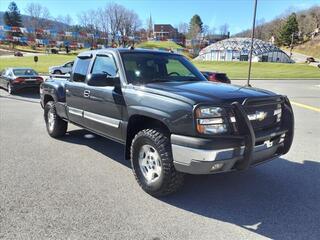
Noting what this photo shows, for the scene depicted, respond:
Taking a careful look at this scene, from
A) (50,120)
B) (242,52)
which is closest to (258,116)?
(50,120)

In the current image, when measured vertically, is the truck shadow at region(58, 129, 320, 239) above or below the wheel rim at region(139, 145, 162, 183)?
below

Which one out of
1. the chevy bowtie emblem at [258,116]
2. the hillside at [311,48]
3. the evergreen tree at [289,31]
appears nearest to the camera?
the chevy bowtie emblem at [258,116]

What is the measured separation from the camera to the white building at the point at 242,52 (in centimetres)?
9633

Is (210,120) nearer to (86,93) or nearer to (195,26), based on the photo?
(86,93)

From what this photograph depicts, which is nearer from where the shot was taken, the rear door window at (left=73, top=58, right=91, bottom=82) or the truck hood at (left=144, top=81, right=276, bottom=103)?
the truck hood at (left=144, top=81, right=276, bottom=103)

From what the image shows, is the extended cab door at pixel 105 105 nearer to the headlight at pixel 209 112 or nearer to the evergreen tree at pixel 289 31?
the headlight at pixel 209 112

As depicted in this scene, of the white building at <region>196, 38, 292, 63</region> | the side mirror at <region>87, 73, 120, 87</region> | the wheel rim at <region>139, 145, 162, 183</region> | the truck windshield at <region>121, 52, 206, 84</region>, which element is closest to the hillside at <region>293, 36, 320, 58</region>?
the white building at <region>196, 38, 292, 63</region>

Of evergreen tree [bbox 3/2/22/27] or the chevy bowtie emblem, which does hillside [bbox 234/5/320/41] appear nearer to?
evergreen tree [bbox 3/2/22/27]

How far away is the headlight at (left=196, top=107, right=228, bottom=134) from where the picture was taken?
12.1 ft

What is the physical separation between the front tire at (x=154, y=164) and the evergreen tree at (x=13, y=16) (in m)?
139

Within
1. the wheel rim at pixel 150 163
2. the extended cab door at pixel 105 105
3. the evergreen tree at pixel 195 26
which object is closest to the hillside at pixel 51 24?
the evergreen tree at pixel 195 26

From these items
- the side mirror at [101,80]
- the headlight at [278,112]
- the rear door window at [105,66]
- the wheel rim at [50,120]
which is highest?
the rear door window at [105,66]

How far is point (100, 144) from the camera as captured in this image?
6961mm

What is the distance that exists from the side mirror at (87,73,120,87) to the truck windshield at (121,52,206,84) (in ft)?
0.70
